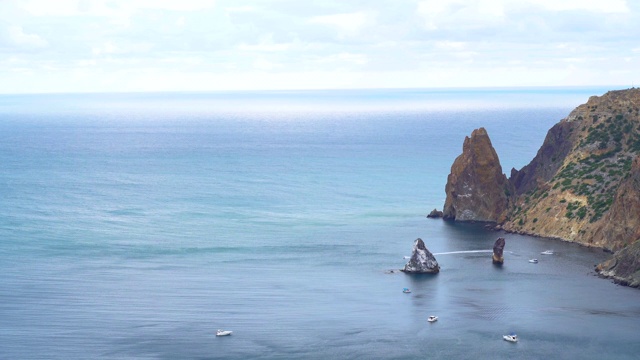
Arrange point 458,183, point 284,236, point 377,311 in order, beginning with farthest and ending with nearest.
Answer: point 458,183
point 284,236
point 377,311

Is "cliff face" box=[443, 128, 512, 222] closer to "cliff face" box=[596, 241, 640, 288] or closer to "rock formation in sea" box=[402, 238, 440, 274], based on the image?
"rock formation in sea" box=[402, 238, 440, 274]

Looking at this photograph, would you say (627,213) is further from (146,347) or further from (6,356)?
(6,356)

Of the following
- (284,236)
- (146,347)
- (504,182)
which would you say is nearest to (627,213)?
(504,182)

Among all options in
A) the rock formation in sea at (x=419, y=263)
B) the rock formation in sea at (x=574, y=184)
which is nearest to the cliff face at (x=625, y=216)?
the rock formation in sea at (x=574, y=184)

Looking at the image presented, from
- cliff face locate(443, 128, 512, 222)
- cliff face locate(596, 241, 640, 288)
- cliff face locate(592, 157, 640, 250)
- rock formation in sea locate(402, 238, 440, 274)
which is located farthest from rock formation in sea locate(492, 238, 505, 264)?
cliff face locate(443, 128, 512, 222)

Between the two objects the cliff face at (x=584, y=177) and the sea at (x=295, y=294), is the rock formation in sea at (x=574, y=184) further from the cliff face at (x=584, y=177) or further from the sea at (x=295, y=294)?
the sea at (x=295, y=294)

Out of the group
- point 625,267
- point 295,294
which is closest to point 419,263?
point 295,294
